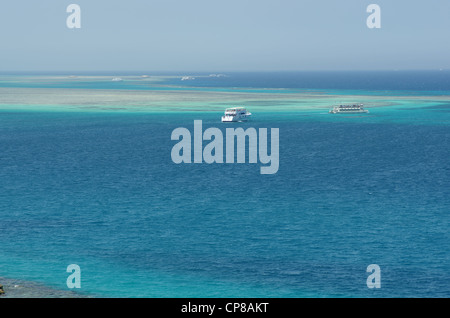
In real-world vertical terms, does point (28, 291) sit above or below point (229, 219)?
below

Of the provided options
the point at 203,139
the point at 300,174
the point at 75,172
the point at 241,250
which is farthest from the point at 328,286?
the point at 203,139

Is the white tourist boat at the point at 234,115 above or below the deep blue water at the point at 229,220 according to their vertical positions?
above

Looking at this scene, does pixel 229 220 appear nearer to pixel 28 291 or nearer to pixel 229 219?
pixel 229 219

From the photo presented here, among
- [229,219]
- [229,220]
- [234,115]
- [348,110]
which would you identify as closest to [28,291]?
[229,220]

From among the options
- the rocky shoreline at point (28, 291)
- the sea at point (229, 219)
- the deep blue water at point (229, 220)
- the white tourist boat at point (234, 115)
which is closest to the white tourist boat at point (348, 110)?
the white tourist boat at point (234, 115)

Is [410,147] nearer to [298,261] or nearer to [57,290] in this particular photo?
[298,261]

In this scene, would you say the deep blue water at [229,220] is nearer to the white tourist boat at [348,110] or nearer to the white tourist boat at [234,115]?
the white tourist boat at [234,115]
